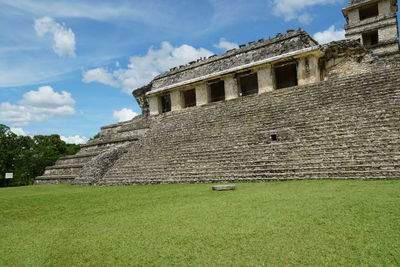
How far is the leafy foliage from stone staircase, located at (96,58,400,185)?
57.5 feet

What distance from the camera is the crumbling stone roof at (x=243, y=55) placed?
12.8m

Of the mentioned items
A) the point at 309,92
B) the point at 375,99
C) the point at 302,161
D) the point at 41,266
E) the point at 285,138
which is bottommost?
the point at 41,266

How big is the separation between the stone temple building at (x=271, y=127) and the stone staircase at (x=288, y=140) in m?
0.03

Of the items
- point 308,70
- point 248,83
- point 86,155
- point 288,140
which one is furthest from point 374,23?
point 86,155

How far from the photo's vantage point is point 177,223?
12.1ft

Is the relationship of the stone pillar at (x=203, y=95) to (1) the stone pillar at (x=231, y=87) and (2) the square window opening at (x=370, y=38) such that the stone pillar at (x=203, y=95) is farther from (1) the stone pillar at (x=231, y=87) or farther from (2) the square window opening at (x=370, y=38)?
(2) the square window opening at (x=370, y=38)

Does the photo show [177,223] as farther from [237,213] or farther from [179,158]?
[179,158]

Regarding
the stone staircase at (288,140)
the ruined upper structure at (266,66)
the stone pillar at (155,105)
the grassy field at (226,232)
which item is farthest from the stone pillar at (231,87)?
the grassy field at (226,232)

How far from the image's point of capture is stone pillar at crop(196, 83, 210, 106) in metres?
13.9

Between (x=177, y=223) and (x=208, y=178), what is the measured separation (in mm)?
4582

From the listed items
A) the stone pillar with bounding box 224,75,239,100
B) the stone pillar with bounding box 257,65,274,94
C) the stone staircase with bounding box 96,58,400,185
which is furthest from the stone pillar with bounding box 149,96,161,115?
the stone pillar with bounding box 257,65,274,94

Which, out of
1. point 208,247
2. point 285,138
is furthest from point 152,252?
point 285,138

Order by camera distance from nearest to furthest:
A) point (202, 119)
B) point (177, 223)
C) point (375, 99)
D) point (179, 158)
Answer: point (177, 223), point (375, 99), point (179, 158), point (202, 119)

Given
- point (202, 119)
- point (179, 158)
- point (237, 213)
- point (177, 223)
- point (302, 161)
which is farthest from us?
point (202, 119)
